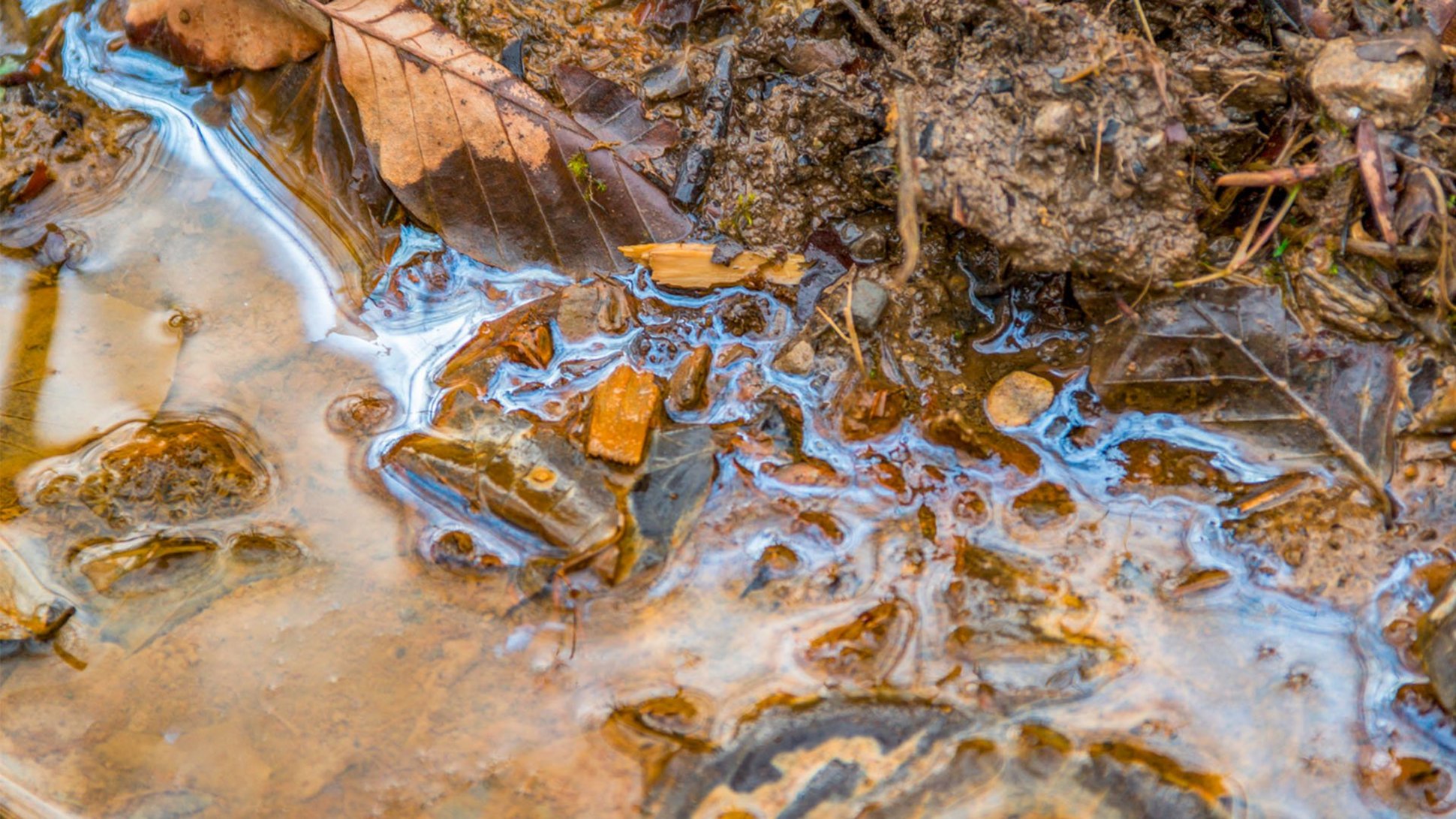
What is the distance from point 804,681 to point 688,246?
1.10 metres

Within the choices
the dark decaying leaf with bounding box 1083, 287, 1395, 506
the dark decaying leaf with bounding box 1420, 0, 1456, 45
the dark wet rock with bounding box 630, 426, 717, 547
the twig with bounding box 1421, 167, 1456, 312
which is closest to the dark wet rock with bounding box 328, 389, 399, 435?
the dark wet rock with bounding box 630, 426, 717, 547

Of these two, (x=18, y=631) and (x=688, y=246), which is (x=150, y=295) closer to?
(x=18, y=631)

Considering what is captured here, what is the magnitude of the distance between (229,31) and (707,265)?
143 cm

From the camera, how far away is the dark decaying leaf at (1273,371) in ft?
7.16

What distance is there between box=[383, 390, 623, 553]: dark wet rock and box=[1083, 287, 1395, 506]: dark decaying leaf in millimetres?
1266

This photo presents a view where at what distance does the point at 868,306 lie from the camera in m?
2.33

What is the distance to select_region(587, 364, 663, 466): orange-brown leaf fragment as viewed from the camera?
2244 millimetres

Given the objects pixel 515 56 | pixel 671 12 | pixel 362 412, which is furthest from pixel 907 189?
pixel 362 412

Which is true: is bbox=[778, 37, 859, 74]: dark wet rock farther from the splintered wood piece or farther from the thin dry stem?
the thin dry stem

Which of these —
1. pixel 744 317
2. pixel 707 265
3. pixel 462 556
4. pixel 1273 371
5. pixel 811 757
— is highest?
pixel 707 265

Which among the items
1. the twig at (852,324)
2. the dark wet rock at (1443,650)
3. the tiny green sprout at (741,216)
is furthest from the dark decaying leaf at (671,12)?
the dark wet rock at (1443,650)

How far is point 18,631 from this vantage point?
220cm

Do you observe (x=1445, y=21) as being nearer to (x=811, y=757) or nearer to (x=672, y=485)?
Result: (x=672, y=485)

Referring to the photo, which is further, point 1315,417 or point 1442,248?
point 1315,417
